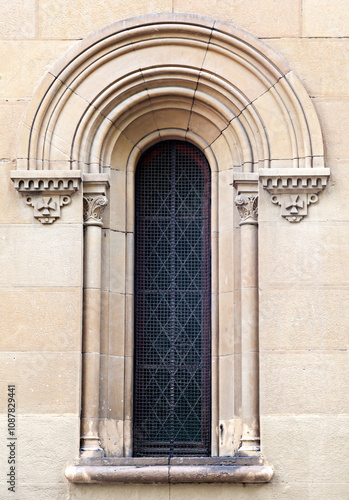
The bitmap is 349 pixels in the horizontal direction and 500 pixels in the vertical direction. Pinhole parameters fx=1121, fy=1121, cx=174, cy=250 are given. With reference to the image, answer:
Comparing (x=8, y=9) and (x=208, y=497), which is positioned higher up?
(x=8, y=9)

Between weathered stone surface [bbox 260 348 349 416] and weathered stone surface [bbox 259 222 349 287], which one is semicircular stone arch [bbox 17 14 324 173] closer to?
weathered stone surface [bbox 259 222 349 287]

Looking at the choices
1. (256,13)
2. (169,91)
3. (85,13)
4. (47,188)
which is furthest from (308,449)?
(85,13)

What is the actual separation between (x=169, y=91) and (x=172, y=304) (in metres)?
2.55

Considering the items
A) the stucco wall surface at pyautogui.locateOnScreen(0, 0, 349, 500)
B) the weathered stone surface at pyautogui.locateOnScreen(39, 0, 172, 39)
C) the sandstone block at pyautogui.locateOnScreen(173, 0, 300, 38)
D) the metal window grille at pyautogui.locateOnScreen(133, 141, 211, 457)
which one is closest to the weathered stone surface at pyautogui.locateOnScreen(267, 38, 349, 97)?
the stucco wall surface at pyautogui.locateOnScreen(0, 0, 349, 500)

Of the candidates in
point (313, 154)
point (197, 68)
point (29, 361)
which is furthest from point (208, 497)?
point (197, 68)

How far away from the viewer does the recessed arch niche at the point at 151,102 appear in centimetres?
1295

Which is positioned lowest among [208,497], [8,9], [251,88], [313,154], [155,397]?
[208,497]

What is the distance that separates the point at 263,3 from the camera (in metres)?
13.3

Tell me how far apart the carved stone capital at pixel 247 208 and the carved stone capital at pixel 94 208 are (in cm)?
158

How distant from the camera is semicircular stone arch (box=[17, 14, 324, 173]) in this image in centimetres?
1304

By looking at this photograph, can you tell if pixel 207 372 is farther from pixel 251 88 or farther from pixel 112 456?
pixel 251 88

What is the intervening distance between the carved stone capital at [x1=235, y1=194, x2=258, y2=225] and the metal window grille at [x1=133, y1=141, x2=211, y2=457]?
59cm

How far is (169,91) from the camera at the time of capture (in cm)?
1338

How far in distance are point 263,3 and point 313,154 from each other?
1934mm
